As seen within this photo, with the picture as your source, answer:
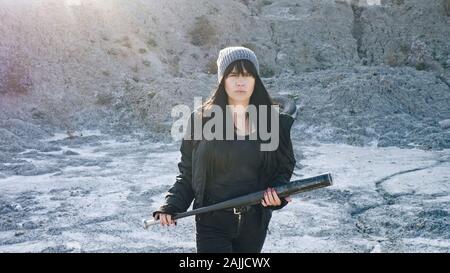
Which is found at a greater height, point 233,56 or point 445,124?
point 445,124

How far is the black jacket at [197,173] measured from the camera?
7.54ft

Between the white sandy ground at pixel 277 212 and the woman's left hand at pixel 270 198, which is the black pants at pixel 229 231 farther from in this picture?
the white sandy ground at pixel 277 212

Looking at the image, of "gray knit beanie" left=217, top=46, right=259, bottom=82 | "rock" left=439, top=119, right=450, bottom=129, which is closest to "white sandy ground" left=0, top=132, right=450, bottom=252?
"rock" left=439, top=119, right=450, bottom=129

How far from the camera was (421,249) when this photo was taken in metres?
4.89

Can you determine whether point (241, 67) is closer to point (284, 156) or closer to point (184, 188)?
point (284, 156)

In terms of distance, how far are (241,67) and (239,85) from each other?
3.0 inches

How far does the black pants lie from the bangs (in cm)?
58

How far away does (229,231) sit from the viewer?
228 cm

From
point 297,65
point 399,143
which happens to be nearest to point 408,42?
point 297,65

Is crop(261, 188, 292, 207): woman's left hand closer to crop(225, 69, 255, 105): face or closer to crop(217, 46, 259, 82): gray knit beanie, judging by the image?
crop(225, 69, 255, 105): face

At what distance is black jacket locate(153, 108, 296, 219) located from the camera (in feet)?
7.54

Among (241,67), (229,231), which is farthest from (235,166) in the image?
(241,67)
